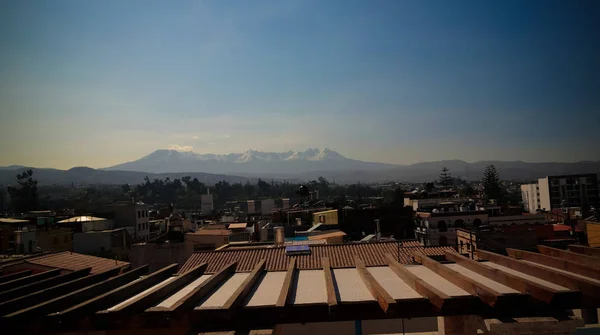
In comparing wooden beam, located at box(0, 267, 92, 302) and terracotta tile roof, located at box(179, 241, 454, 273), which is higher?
wooden beam, located at box(0, 267, 92, 302)

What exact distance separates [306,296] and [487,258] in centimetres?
398

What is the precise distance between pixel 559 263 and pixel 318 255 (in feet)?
23.4

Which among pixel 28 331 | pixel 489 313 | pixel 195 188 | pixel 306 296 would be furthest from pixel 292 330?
pixel 195 188

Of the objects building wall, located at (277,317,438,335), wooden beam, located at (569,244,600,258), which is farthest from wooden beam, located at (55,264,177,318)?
wooden beam, located at (569,244,600,258)

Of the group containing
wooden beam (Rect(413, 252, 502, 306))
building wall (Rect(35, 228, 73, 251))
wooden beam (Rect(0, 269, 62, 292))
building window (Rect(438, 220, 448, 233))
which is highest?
wooden beam (Rect(413, 252, 502, 306))

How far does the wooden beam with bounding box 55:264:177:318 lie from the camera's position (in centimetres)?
445

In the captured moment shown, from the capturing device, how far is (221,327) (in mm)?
4469

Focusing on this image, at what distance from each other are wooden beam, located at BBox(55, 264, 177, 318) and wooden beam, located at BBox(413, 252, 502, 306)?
4484mm

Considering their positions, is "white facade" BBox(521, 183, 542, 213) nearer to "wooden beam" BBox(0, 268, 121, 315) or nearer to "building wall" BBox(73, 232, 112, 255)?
"building wall" BBox(73, 232, 112, 255)

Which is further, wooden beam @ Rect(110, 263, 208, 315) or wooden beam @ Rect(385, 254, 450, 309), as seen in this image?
wooden beam @ Rect(110, 263, 208, 315)

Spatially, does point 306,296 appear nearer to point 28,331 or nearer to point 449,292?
point 449,292

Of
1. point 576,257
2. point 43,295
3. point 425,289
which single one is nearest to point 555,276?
point 425,289

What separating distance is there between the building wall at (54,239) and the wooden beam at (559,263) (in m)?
23.0

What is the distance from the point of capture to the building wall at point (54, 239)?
22236mm
